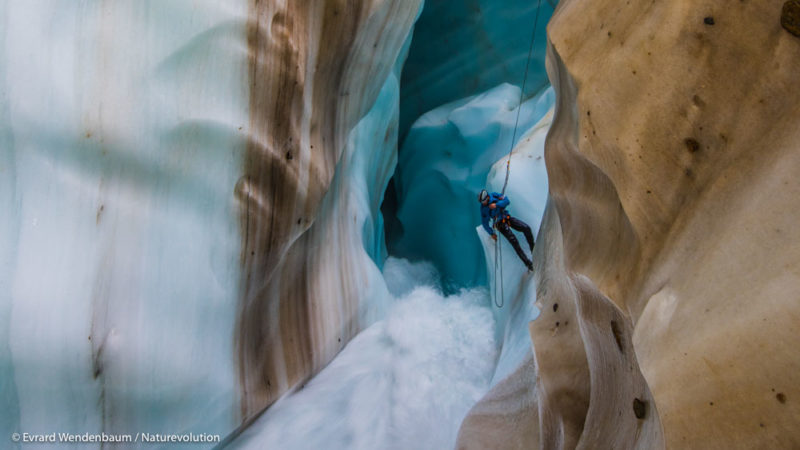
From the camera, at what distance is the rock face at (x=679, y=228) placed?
845mm

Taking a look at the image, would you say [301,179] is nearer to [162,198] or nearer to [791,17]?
[162,198]

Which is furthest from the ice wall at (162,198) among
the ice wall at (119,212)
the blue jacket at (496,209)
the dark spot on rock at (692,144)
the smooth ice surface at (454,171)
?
the smooth ice surface at (454,171)

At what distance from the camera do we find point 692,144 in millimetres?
1114

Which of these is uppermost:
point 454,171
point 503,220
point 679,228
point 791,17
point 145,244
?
point 454,171

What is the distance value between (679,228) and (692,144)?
183mm

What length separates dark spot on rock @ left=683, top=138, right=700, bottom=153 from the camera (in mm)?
1106

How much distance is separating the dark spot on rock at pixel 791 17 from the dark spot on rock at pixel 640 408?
0.80 meters

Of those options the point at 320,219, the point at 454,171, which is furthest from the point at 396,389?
the point at 454,171

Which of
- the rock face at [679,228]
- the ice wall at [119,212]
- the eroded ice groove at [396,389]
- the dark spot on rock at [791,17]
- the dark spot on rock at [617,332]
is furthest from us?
the eroded ice groove at [396,389]

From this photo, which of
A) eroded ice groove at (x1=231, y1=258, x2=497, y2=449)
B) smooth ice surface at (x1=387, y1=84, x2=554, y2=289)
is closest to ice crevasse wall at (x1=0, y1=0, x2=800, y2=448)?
eroded ice groove at (x1=231, y1=258, x2=497, y2=449)

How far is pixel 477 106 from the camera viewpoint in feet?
13.1

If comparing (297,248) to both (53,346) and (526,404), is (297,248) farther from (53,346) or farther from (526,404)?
(526,404)

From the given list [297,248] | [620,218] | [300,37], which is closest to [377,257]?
[297,248]

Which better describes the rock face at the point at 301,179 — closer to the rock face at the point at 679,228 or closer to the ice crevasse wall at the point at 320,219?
the ice crevasse wall at the point at 320,219
